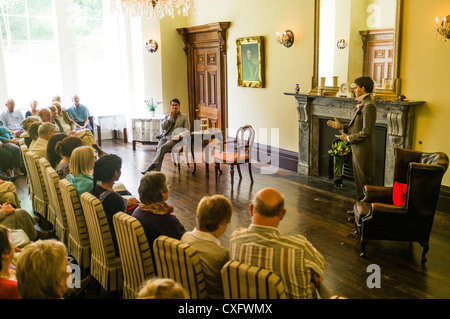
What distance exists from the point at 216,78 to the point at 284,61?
2147 mm

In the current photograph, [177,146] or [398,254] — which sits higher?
[177,146]

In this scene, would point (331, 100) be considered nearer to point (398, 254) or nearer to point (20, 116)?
point (398, 254)

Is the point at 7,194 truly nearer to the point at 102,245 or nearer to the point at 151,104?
the point at 102,245

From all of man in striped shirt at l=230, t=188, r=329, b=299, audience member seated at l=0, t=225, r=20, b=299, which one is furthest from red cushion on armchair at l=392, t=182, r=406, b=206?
audience member seated at l=0, t=225, r=20, b=299

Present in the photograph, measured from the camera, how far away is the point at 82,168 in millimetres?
3658

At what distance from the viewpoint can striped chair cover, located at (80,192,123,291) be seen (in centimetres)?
295

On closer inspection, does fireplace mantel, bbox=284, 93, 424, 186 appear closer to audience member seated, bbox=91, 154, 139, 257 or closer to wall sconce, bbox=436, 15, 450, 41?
wall sconce, bbox=436, 15, 450, 41

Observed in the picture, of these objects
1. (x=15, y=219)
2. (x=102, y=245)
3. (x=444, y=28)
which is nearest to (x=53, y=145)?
(x=15, y=219)

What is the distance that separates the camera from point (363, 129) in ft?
15.9

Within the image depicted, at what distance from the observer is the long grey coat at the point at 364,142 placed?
4.80 m

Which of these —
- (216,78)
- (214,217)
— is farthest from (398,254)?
(216,78)

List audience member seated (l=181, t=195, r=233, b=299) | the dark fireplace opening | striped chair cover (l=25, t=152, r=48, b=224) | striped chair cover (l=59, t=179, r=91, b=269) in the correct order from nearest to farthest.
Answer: audience member seated (l=181, t=195, r=233, b=299), striped chair cover (l=59, t=179, r=91, b=269), striped chair cover (l=25, t=152, r=48, b=224), the dark fireplace opening

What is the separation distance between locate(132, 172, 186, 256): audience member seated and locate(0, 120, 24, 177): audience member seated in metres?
5.31

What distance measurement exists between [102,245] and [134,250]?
537mm
